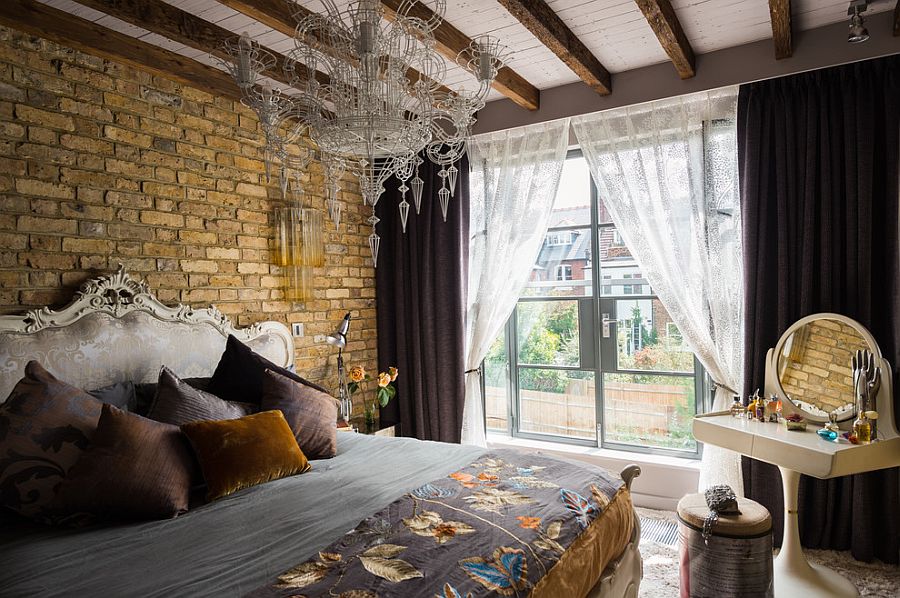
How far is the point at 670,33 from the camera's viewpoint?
2844mm

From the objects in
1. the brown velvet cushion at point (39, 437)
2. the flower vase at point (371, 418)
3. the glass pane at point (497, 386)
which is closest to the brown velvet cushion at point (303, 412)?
the brown velvet cushion at point (39, 437)

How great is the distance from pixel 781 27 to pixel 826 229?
106cm

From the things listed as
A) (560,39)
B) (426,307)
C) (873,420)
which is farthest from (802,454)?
(426,307)

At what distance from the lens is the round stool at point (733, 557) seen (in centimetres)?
237

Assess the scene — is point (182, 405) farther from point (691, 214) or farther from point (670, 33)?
point (691, 214)

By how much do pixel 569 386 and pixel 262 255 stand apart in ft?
7.70

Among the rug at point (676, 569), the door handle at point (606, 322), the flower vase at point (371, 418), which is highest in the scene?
the door handle at point (606, 322)

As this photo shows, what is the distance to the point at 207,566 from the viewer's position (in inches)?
63.9

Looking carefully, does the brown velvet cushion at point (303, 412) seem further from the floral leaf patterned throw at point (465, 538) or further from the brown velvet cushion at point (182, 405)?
the floral leaf patterned throw at point (465, 538)

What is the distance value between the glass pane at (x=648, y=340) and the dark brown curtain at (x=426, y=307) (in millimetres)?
1145

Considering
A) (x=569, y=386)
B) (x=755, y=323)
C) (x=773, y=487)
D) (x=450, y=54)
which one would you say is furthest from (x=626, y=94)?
(x=773, y=487)

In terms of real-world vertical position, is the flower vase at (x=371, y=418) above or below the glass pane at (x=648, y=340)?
below

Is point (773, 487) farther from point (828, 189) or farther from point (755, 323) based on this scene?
point (828, 189)

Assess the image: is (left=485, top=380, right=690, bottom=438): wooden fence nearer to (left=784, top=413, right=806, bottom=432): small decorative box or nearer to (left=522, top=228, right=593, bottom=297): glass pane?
(left=522, top=228, right=593, bottom=297): glass pane
